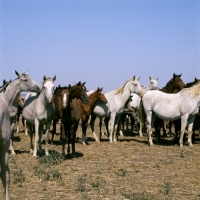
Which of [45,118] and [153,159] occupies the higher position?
[45,118]

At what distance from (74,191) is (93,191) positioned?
0.35 m

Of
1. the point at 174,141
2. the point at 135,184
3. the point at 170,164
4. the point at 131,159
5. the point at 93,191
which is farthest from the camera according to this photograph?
the point at 174,141

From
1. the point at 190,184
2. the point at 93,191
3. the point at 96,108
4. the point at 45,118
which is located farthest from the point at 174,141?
the point at 93,191

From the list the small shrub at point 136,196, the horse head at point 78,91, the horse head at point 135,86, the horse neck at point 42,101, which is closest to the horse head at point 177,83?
the horse head at point 135,86

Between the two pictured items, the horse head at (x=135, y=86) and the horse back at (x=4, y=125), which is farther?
the horse head at (x=135, y=86)

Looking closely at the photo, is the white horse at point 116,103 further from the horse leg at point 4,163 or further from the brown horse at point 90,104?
the horse leg at point 4,163

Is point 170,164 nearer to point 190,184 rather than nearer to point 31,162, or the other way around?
point 190,184

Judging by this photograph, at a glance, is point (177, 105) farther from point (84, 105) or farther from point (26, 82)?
point (26, 82)

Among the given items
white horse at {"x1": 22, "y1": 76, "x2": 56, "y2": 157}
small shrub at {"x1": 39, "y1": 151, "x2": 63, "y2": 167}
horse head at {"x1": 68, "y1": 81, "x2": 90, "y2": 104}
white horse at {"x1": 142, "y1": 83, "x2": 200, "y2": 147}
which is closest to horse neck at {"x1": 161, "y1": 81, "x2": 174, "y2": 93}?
white horse at {"x1": 142, "y1": 83, "x2": 200, "y2": 147}

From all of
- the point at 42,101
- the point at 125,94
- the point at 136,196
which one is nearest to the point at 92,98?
the point at 125,94

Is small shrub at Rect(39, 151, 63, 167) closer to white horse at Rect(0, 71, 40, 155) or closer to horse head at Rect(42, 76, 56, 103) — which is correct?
horse head at Rect(42, 76, 56, 103)

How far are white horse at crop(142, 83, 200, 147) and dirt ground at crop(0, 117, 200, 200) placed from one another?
1.08m

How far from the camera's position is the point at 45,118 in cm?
1010

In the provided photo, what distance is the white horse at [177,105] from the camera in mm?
12188
